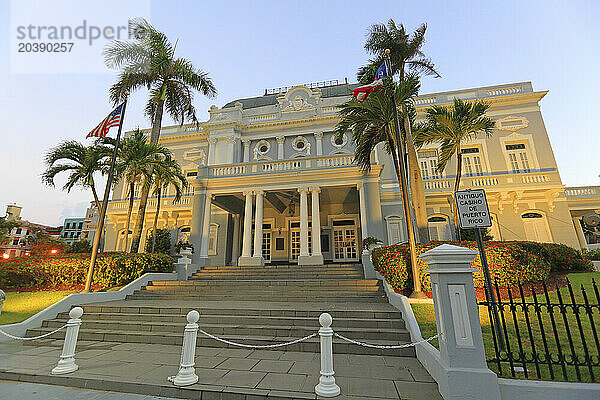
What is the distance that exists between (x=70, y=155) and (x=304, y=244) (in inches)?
435

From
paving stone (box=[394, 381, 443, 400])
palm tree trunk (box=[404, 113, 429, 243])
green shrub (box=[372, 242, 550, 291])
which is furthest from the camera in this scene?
palm tree trunk (box=[404, 113, 429, 243])

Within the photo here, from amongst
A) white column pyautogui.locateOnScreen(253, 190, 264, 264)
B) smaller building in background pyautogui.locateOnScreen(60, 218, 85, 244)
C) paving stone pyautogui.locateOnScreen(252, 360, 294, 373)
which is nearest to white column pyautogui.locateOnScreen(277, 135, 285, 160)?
white column pyautogui.locateOnScreen(253, 190, 264, 264)

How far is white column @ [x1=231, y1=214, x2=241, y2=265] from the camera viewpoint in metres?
18.5

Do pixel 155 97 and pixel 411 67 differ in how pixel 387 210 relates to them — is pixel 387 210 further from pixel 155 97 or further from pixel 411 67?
pixel 155 97

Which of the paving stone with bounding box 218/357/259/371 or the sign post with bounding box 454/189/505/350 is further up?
the sign post with bounding box 454/189/505/350

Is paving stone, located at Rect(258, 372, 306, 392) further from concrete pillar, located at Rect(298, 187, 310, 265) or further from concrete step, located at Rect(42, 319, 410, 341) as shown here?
concrete pillar, located at Rect(298, 187, 310, 265)

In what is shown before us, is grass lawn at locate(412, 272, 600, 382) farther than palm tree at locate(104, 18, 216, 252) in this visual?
No

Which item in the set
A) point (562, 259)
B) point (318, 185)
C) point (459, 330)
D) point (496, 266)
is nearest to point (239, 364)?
point (459, 330)

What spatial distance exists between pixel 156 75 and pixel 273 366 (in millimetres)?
15995

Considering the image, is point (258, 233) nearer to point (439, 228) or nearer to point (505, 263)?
point (505, 263)

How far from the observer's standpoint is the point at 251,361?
488 cm

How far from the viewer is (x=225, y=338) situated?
607 cm

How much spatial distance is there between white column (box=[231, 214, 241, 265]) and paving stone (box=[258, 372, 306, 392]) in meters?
14.9

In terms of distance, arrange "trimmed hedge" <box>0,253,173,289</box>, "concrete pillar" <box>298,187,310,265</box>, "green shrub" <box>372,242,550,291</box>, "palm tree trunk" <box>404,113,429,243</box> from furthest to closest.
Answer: "concrete pillar" <box>298,187,310,265</box> → "trimmed hedge" <box>0,253,173,289</box> → "palm tree trunk" <box>404,113,429,243</box> → "green shrub" <box>372,242,550,291</box>
